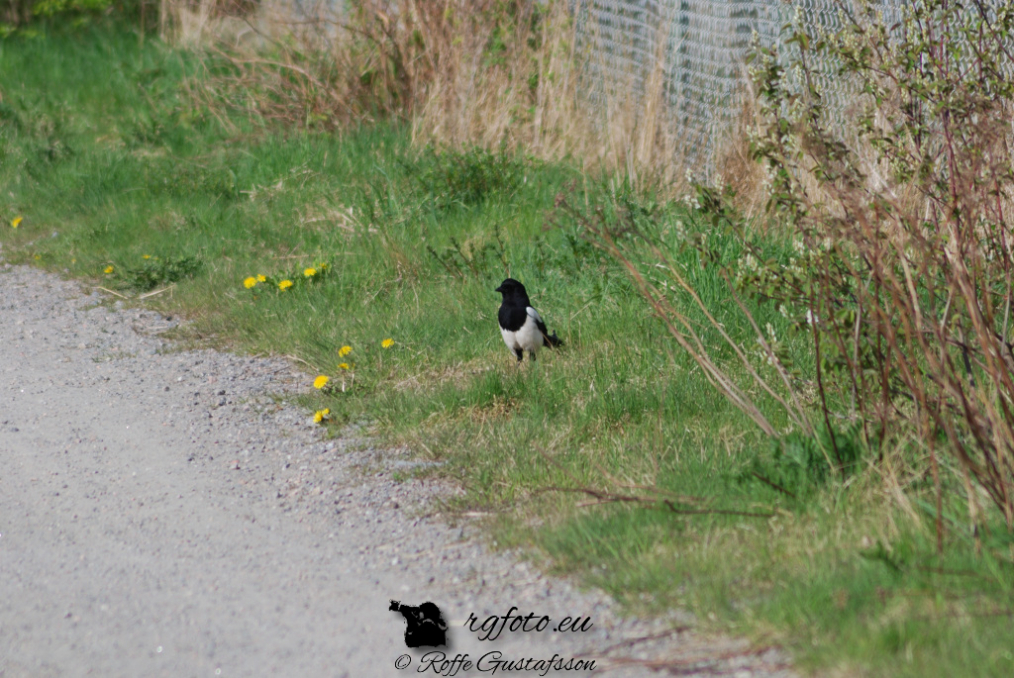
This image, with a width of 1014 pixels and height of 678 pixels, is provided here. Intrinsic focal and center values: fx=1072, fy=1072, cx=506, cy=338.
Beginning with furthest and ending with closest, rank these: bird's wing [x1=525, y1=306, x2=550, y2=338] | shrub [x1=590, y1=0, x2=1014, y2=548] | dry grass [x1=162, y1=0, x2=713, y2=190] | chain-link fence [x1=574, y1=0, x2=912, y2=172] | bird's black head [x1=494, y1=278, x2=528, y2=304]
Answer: dry grass [x1=162, y1=0, x2=713, y2=190] < chain-link fence [x1=574, y1=0, x2=912, y2=172] < bird's black head [x1=494, y1=278, x2=528, y2=304] < bird's wing [x1=525, y1=306, x2=550, y2=338] < shrub [x1=590, y1=0, x2=1014, y2=548]

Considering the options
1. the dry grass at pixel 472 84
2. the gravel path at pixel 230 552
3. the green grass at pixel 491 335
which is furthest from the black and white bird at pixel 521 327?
the dry grass at pixel 472 84

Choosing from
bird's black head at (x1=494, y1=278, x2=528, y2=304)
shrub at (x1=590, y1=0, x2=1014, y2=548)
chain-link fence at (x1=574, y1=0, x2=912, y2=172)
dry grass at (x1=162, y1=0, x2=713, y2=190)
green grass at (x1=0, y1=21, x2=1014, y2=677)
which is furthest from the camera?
dry grass at (x1=162, y1=0, x2=713, y2=190)

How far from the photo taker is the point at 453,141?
27.4 ft

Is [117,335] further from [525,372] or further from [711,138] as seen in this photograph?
[711,138]

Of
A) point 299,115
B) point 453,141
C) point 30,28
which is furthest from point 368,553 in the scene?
point 30,28

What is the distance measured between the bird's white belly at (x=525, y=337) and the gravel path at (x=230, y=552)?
919 mm

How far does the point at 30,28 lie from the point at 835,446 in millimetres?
12215

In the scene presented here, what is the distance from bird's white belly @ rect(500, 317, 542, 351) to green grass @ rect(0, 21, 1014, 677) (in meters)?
0.16

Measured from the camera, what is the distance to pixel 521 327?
4.93m

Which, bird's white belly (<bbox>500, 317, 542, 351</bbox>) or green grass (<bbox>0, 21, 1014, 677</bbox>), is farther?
bird's white belly (<bbox>500, 317, 542, 351</bbox>)

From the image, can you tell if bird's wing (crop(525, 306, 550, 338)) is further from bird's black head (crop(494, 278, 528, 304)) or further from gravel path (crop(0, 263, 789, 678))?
gravel path (crop(0, 263, 789, 678))

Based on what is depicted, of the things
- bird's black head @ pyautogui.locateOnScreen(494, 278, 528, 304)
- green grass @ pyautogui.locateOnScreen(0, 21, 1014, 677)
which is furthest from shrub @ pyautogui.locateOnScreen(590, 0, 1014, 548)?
bird's black head @ pyautogui.locateOnScreen(494, 278, 528, 304)

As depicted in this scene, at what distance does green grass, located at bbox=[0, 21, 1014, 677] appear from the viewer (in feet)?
9.36

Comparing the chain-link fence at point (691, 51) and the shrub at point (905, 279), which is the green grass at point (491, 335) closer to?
the shrub at point (905, 279)
